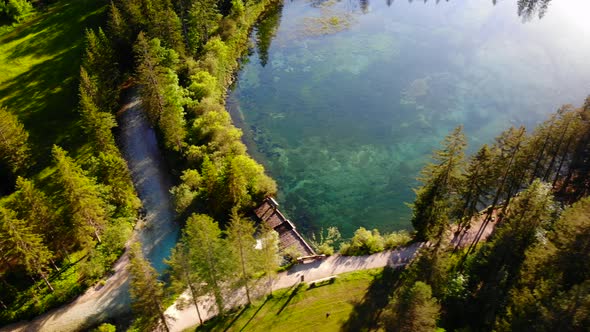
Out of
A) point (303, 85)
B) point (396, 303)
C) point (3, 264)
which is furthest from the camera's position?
point (303, 85)

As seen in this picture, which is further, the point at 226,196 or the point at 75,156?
the point at 75,156

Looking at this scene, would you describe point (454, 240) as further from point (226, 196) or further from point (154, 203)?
point (154, 203)

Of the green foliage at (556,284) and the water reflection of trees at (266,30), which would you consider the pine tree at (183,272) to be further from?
the water reflection of trees at (266,30)

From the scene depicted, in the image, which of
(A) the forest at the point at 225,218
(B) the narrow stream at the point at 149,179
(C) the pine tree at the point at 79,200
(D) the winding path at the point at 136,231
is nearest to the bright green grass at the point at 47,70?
(A) the forest at the point at 225,218

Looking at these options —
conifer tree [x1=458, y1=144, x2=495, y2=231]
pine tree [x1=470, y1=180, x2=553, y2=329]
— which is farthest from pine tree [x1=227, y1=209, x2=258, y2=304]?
conifer tree [x1=458, y1=144, x2=495, y2=231]

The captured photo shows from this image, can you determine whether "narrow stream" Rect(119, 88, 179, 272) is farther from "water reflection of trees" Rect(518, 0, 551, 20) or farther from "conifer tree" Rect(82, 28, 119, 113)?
"water reflection of trees" Rect(518, 0, 551, 20)

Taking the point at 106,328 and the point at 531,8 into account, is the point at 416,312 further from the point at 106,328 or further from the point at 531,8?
the point at 531,8

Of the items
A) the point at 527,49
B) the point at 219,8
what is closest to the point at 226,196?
the point at 219,8
